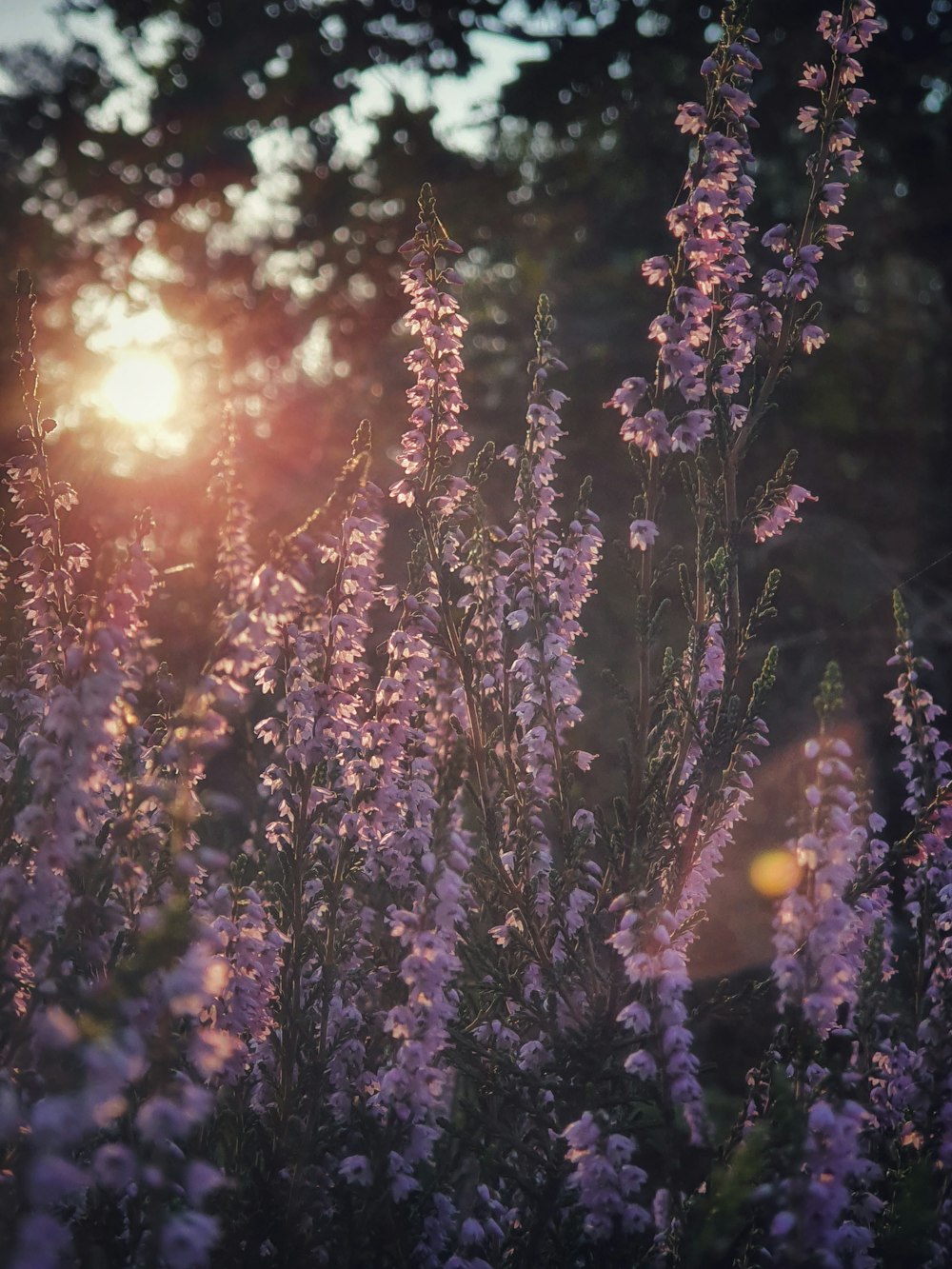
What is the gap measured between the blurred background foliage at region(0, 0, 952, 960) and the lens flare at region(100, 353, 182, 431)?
19 centimetres

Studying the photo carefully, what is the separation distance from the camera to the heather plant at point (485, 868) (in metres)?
2.89

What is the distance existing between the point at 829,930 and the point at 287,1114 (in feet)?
6.77

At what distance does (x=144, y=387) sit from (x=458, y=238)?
437cm

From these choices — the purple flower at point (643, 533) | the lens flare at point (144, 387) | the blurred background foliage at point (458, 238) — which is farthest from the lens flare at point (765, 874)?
the lens flare at point (144, 387)

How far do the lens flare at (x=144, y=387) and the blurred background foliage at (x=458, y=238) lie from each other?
19 centimetres

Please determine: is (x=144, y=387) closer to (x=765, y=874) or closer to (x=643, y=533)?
(x=765, y=874)

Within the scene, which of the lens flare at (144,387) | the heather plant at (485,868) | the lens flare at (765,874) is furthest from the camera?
the lens flare at (144,387)

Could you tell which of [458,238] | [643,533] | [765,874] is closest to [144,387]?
[458,238]

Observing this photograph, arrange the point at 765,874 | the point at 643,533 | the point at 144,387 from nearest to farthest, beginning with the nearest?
1. the point at 643,533
2. the point at 765,874
3. the point at 144,387

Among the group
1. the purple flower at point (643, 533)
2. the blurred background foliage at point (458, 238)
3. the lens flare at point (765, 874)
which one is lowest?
the purple flower at point (643, 533)

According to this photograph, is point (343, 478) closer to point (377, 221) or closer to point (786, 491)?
point (786, 491)

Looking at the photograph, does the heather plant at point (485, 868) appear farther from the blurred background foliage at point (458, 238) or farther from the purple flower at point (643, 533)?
the blurred background foliage at point (458, 238)

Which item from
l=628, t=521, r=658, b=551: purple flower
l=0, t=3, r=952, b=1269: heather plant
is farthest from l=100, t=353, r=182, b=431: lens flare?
l=628, t=521, r=658, b=551: purple flower

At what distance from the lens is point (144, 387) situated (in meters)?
9.57
